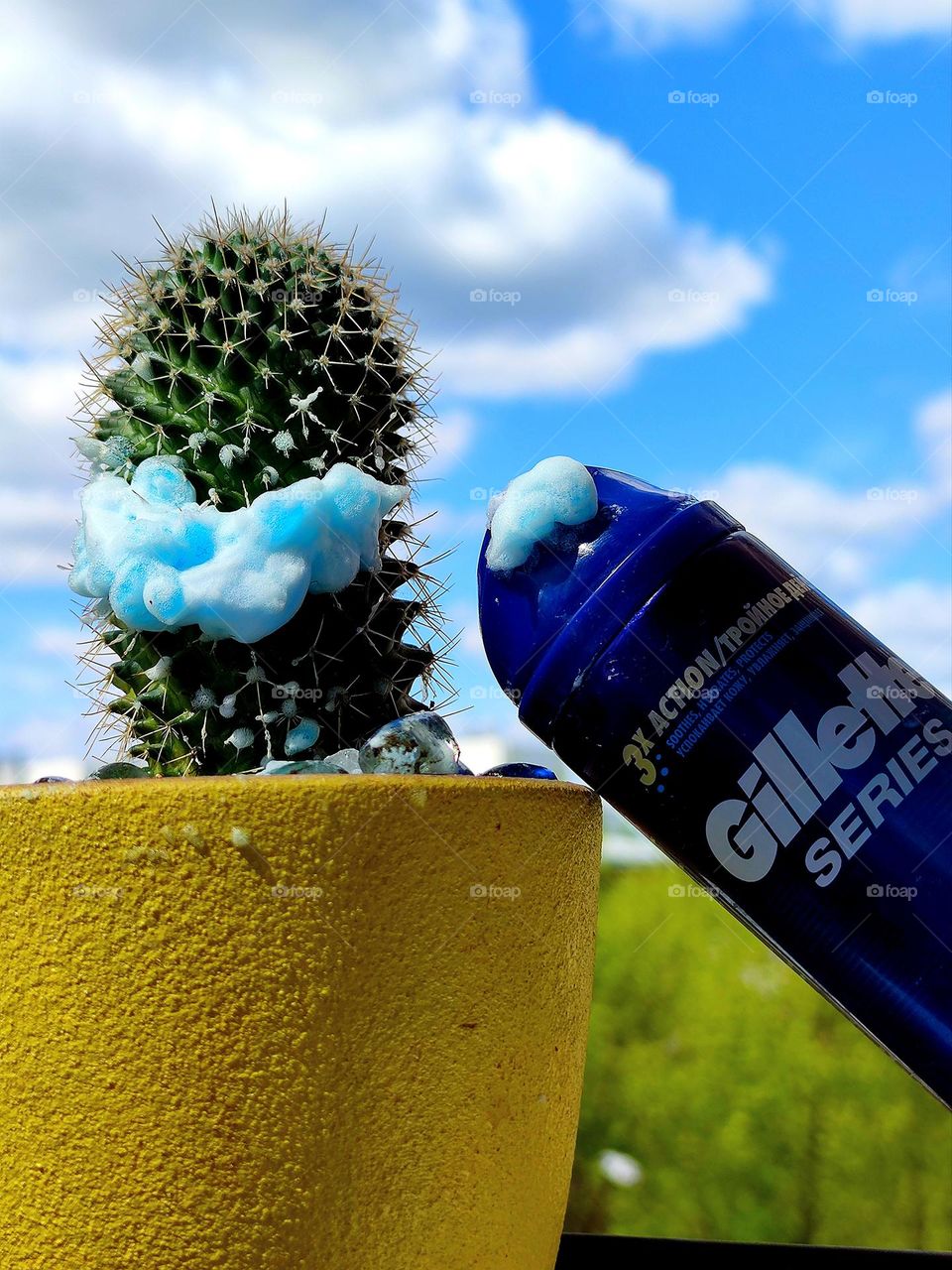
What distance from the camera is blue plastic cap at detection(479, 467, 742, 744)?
112 centimetres

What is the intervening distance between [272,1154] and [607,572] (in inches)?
23.2

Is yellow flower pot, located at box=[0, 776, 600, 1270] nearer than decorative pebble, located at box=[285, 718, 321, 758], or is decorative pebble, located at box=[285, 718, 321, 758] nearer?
yellow flower pot, located at box=[0, 776, 600, 1270]

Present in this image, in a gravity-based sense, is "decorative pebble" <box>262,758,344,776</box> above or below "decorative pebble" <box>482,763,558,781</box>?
below

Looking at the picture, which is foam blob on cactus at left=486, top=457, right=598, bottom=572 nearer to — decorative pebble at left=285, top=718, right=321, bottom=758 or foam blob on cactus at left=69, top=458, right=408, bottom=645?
foam blob on cactus at left=69, top=458, right=408, bottom=645

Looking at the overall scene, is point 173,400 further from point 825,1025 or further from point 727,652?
point 825,1025

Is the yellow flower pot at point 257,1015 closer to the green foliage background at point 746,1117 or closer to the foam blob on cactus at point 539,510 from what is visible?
the foam blob on cactus at point 539,510

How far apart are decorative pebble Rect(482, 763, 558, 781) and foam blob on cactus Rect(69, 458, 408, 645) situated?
0.80 ft

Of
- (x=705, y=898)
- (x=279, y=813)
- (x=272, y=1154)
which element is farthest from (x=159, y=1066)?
(x=705, y=898)

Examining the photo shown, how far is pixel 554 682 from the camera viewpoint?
112cm
